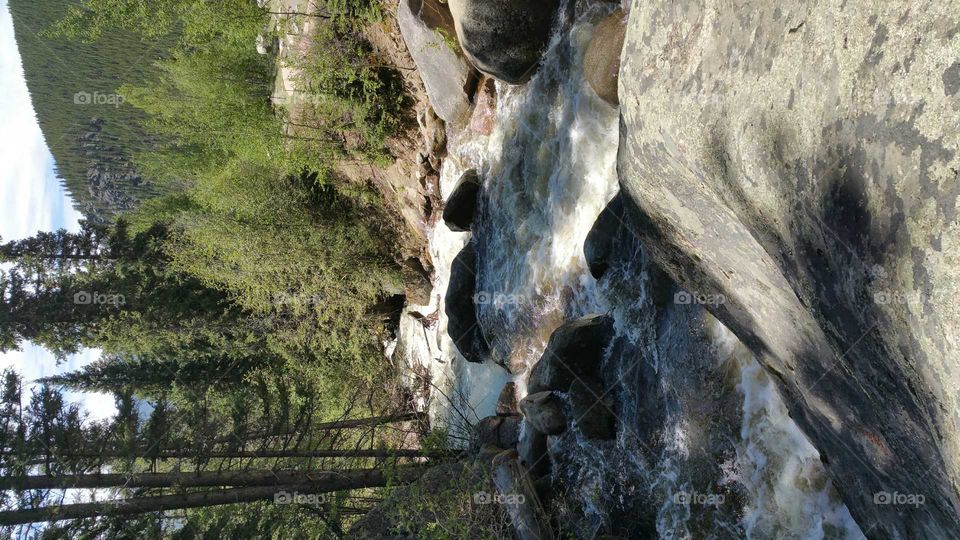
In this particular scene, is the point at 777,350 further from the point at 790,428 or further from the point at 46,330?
the point at 46,330

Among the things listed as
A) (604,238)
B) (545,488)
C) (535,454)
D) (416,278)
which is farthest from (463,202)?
(545,488)

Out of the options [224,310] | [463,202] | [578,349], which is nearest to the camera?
[578,349]

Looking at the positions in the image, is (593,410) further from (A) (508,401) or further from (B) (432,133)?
(B) (432,133)

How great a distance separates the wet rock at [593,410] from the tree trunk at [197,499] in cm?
268

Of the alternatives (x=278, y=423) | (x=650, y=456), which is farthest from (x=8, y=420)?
(x=650, y=456)

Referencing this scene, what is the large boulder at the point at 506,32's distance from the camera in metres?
7.51

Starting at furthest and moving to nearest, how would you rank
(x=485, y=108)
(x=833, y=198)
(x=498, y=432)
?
(x=485, y=108), (x=498, y=432), (x=833, y=198)

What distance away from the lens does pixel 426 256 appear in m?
12.3

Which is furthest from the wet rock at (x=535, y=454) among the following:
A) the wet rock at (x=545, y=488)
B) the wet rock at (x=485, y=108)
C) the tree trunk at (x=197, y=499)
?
the wet rock at (x=485, y=108)

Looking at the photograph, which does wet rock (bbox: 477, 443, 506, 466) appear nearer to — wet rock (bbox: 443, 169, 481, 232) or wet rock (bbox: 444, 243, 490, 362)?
wet rock (bbox: 444, 243, 490, 362)

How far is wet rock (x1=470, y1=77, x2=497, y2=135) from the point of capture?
29.9ft

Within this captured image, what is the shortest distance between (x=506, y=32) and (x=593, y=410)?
4.46 metres

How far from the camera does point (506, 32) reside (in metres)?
7.67

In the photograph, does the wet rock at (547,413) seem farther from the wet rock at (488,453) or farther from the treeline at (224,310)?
the treeline at (224,310)
